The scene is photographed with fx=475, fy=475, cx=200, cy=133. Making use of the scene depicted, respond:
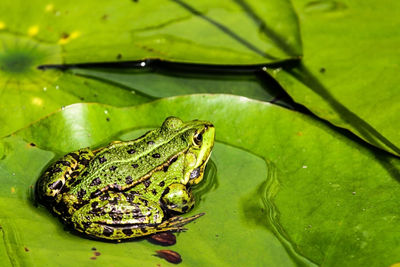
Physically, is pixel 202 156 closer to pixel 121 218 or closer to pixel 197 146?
pixel 197 146

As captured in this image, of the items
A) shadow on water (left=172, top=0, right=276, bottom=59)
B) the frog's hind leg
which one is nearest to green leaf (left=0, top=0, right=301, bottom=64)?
shadow on water (left=172, top=0, right=276, bottom=59)

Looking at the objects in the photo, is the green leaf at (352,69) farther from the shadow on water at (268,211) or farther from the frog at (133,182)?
the frog at (133,182)

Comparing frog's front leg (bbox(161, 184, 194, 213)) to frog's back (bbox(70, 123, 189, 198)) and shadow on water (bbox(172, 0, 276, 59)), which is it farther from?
shadow on water (bbox(172, 0, 276, 59))

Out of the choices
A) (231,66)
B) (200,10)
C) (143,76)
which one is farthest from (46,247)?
(200,10)

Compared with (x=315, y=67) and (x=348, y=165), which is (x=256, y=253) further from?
(x=315, y=67)

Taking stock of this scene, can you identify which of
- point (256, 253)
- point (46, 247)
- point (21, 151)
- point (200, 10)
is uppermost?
point (200, 10)

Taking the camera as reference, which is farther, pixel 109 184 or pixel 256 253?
pixel 109 184

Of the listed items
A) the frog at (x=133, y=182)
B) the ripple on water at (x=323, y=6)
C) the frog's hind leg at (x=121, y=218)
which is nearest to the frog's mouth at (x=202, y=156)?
the frog at (x=133, y=182)
